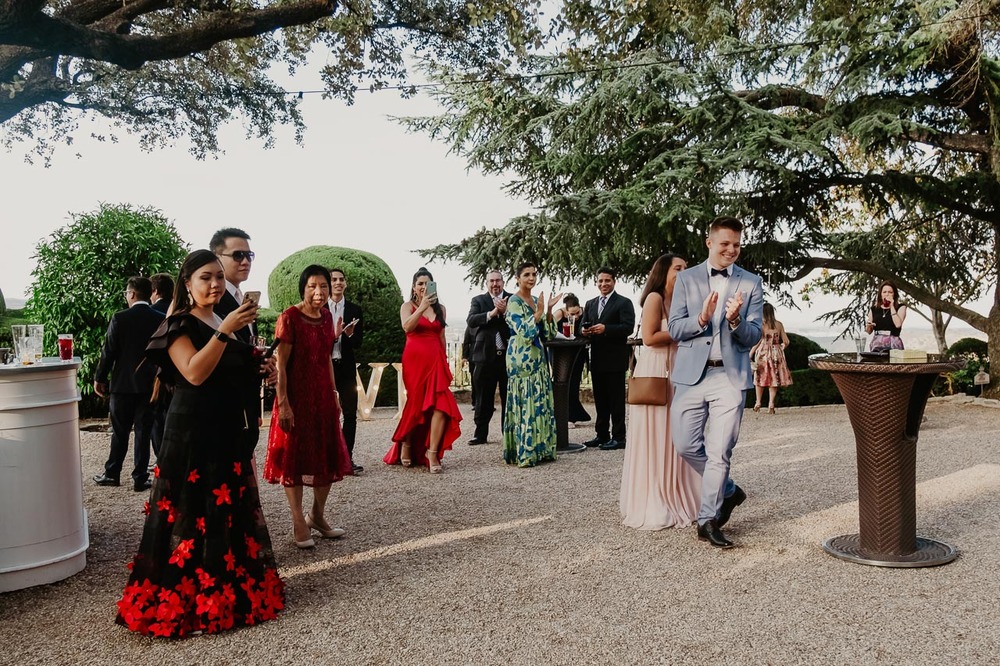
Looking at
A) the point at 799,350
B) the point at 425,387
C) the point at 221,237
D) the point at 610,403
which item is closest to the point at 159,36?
the point at 425,387

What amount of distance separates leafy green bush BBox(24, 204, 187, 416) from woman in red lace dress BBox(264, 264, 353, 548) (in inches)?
306

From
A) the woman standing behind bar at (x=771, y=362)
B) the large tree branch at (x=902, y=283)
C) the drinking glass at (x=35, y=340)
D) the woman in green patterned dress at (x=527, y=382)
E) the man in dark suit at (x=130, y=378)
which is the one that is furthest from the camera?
the large tree branch at (x=902, y=283)

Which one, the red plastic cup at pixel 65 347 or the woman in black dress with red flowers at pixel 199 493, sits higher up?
the red plastic cup at pixel 65 347

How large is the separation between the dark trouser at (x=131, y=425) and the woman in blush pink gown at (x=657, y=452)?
427 cm

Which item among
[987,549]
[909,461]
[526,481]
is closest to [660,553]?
[909,461]

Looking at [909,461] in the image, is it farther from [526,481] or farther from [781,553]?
[526,481]

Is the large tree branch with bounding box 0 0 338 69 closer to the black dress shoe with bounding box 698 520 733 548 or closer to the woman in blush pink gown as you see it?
the woman in blush pink gown

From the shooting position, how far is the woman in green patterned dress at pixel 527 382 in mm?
8234

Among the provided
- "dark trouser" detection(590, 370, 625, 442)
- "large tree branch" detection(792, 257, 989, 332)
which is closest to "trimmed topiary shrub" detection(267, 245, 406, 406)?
"dark trouser" detection(590, 370, 625, 442)

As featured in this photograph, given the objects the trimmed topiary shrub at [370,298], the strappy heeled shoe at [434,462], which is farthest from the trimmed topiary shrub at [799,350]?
the strappy heeled shoe at [434,462]

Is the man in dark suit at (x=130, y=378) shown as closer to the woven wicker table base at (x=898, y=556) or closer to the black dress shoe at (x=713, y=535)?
the black dress shoe at (x=713, y=535)

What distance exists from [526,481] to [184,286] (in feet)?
13.9

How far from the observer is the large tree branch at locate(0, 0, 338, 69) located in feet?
37.4

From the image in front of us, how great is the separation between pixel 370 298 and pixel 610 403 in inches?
282
